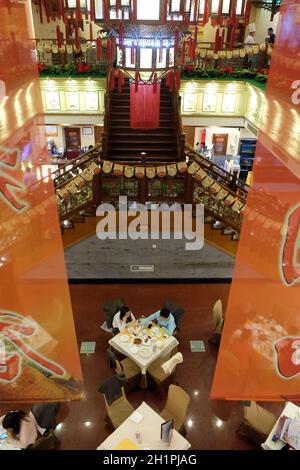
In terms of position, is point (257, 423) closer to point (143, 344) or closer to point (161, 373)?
point (161, 373)

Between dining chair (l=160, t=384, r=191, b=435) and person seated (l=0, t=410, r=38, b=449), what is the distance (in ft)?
6.40

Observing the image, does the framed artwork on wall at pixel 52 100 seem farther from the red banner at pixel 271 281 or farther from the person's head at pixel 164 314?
the person's head at pixel 164 314

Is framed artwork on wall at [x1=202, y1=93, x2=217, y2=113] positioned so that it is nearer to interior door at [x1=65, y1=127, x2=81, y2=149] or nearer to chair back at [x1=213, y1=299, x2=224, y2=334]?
interior door at [x1=65, y1=127, x2=81, y2=149]

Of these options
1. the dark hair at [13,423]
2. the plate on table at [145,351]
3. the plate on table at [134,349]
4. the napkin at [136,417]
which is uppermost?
the dark hair at [13,423]

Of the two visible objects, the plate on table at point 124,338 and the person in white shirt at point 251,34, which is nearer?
the plate on table at point 124,338

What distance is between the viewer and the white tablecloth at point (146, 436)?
201 inches

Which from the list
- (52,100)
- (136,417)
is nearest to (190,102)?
(52,100)

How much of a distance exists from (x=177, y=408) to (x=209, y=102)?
35.9 ft

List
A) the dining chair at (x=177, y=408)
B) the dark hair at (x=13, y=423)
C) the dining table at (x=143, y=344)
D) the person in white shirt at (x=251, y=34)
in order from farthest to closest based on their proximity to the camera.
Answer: the person in white shirt at (x=251, y=34) → the dining table at (x=143, y=344) → the dining chair at (x=177, y=408) → the dark hair at (x=13, y=423)

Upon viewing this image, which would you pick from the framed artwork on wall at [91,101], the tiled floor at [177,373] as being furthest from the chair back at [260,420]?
the framed artwork on wall at [91,101]

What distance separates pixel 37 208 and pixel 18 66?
2.95 meters

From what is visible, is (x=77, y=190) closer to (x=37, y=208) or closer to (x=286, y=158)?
(x=37, y=208)

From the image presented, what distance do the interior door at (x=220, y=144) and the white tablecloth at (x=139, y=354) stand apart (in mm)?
10539
